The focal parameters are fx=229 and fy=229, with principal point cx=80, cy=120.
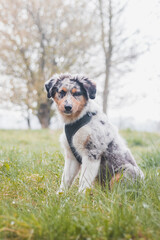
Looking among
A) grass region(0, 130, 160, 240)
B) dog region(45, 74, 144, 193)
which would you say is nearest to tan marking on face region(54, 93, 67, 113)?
dog region(45, 74, 144, 193)

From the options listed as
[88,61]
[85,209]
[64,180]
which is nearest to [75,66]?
[88,61]

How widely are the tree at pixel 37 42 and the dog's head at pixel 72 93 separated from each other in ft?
47.4

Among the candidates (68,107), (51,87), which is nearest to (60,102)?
(68,107)

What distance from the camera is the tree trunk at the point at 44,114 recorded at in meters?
21.0

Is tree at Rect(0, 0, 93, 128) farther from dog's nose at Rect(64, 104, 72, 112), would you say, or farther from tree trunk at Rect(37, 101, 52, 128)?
dog's nose at Rect(64, 104, 72, 112)

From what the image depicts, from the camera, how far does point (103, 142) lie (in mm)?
3428

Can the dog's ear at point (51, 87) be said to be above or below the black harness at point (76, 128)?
above

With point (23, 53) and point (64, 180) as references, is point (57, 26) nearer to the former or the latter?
point (23, 53)

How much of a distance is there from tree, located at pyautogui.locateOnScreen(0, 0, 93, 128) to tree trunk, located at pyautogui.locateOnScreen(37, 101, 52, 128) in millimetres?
1387

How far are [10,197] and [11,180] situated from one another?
0.55 metres

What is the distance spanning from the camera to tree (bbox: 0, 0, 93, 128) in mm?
17906

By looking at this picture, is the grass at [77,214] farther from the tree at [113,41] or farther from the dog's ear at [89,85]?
the tree at [113,41]

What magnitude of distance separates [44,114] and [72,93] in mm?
17940

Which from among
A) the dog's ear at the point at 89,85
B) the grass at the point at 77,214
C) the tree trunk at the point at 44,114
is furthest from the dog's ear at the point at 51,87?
the tree trunk at the point at 44,114
